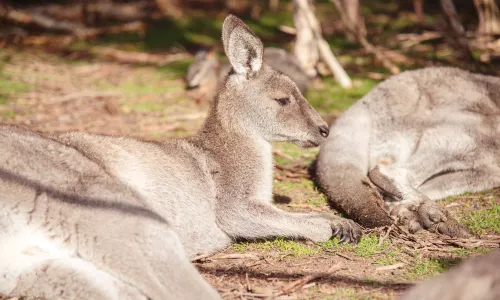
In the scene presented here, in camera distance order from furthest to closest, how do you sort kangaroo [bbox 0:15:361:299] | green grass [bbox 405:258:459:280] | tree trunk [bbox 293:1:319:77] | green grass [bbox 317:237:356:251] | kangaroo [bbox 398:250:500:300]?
tree trunk [bbox 293:1:319:77], green grass [bbox 317:237:356:251], green grass [bbox 405:258:459:280], kangaroo [bbox 0:15:361:299], kangaroo [bbox 398:250:500:300]

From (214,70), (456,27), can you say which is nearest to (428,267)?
(456,27)

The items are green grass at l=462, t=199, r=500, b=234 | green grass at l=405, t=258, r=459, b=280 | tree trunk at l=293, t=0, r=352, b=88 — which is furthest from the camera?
tree trunk at l=293, t=0, r=352, b=88

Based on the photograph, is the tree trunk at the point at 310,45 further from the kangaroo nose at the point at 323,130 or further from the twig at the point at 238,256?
the twig at the point at 238,256

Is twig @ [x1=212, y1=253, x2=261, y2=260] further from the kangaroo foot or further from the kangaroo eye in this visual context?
the kangaroo foot

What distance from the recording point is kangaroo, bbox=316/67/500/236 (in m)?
4.65

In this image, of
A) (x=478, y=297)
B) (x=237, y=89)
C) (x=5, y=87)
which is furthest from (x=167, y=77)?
(x=478, y=297)

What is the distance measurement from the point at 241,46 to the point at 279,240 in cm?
138

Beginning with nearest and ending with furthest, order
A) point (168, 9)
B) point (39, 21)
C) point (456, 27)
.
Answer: point (456, 27) < point (39, 21) < point (168, 9)

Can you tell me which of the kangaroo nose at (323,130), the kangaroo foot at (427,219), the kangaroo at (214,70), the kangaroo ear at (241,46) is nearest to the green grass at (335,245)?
the kangaroo foot at (427,219)

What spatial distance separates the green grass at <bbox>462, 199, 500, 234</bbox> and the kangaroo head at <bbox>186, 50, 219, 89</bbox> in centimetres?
492

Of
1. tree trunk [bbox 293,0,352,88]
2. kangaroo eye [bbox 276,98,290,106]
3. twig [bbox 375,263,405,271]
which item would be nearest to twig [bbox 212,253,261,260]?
twig [bbox 375,263,405,271]

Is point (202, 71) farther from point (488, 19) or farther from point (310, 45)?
point (488, 19)

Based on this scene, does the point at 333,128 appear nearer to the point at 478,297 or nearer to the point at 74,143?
the point at 74,143

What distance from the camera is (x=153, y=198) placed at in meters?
3.71
